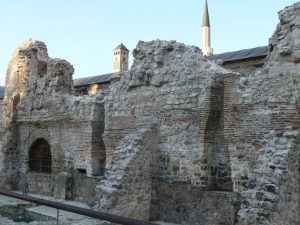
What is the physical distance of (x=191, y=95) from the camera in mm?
8859

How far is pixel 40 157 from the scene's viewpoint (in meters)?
14.3

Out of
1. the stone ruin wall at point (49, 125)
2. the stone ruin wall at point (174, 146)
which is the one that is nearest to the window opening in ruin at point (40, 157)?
the stone ruin wall at point (49, 125)

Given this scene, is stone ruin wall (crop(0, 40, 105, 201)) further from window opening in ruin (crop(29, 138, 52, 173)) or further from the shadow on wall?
the shadow on wall

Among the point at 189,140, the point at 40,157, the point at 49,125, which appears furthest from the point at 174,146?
the point at 40,157

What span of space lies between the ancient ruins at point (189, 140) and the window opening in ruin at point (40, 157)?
3.30ft

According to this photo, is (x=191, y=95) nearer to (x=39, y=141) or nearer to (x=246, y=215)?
(x=246, y=215)

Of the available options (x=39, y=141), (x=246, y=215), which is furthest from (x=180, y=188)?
(x=39, y=141)

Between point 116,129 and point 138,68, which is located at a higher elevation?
point 138,68

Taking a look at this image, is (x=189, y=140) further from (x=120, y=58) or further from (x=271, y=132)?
(x=120, y=58)

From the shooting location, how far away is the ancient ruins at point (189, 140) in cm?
671

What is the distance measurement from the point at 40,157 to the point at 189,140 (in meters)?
7.29

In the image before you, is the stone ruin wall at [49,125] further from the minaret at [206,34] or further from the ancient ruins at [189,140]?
the minaret at [206,34]

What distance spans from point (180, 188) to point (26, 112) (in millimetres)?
7947

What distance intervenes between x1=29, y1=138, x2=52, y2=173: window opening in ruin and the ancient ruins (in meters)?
1.00
